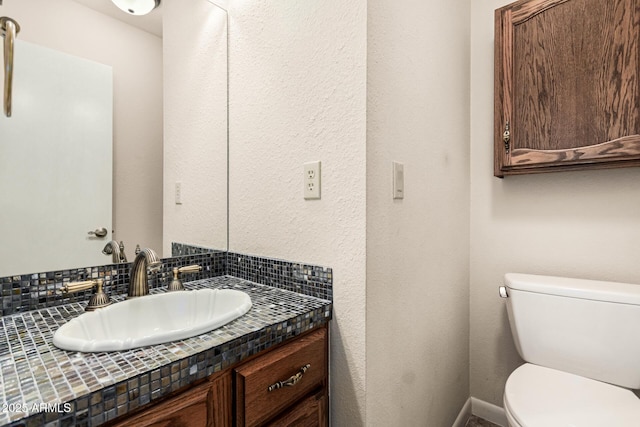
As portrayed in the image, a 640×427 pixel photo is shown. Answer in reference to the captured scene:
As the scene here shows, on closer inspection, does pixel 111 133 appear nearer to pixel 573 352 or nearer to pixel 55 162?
pixel 55 162

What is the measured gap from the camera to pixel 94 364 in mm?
552

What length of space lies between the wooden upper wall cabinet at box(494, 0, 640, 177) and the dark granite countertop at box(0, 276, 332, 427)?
119 centimetres

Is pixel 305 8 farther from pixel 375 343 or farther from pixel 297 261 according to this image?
pixel 375 343

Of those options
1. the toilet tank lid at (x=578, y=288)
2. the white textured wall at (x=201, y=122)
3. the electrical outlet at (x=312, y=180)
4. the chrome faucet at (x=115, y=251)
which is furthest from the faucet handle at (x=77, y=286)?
the toilet tank lid at (x=578, y=288)

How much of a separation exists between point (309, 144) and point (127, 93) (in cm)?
67

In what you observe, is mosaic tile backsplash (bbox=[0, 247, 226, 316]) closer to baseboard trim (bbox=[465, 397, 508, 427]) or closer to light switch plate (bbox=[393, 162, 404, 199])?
light switch plate (bbox=[393, 162, 404, 199])

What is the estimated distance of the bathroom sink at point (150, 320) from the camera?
62 cm

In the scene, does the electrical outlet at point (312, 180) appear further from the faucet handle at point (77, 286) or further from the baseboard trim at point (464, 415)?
the baseboard trim at point (464, 415)

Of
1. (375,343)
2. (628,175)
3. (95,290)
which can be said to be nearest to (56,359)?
(95,290)

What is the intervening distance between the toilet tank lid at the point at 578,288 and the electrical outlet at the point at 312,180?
37.1 inches

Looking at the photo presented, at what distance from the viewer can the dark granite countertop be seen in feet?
1.47

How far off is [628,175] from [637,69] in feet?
1.31

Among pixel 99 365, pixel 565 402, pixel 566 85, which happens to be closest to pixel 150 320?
pixel 99 365

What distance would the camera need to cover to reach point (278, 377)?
2.50 ft
